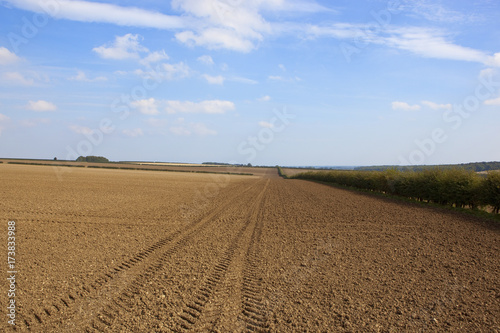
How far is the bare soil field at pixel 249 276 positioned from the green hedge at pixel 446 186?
4166mm

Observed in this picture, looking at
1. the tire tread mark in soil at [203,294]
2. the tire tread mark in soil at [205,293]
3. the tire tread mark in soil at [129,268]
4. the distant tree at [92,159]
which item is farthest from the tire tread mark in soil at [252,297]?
the distant tree at [92,159]

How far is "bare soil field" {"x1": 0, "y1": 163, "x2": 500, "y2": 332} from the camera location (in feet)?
17.2

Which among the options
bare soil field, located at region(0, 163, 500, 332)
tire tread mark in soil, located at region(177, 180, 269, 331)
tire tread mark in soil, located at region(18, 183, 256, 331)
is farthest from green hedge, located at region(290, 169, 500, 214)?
tire tread mark in soil, located at region(18, 183, 256, 331)

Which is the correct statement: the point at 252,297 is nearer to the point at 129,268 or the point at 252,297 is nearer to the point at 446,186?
the point at 129,268

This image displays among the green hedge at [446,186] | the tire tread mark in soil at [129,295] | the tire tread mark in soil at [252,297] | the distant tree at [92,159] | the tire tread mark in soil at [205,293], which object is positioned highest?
the distant tree at [92,159]

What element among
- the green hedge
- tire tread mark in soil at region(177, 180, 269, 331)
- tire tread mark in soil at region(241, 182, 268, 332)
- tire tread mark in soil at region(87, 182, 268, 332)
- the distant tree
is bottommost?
tire tread mark in soil at region(241, 182, 268, 332)

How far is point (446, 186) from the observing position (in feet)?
68.9

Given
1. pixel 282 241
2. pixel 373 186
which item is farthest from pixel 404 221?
pixel 373 186

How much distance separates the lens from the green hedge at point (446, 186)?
1748cm

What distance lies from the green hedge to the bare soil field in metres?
4.17

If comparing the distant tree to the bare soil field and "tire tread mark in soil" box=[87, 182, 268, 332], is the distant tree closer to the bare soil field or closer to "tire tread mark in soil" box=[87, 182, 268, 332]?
the bare soil field

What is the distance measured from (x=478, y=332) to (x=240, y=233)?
26.8 feet

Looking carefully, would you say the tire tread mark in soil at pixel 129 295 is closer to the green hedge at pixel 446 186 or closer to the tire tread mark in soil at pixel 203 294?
the tire tread mark in soil at pixel 203 294

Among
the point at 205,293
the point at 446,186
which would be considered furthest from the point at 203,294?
the point at 446,186
